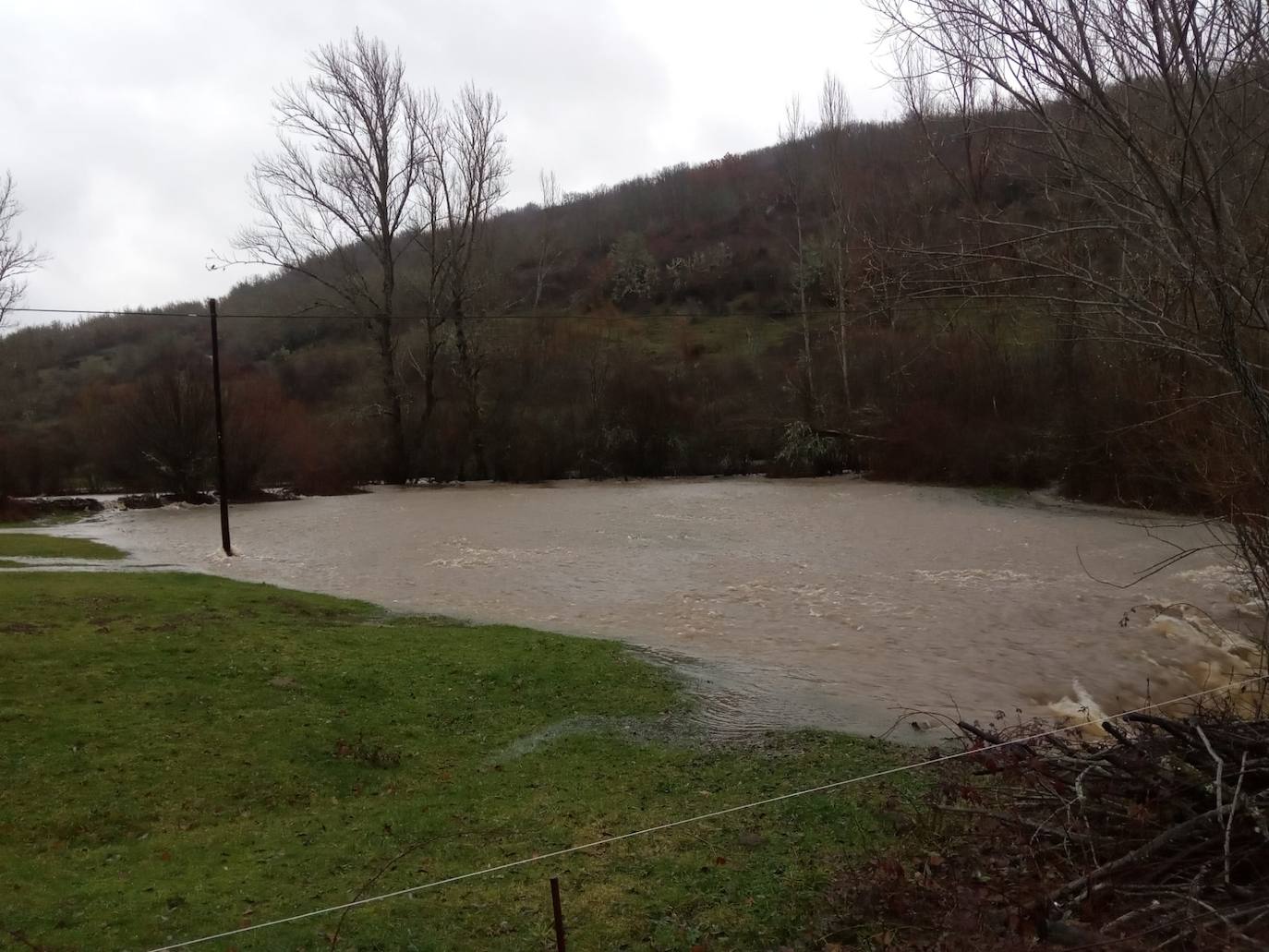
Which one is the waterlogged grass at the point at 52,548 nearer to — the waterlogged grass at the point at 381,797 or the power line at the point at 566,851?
the waterlogged grass at the point at 381,797

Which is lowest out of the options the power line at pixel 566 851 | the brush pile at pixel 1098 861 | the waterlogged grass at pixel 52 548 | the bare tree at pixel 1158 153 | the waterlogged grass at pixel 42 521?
the power line at pixel 566 851

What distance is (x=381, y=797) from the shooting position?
20.2 feet

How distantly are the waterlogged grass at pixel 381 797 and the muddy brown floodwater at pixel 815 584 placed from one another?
1.84 m

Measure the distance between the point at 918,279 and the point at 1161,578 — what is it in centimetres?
1214

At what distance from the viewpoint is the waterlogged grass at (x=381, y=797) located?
437cm

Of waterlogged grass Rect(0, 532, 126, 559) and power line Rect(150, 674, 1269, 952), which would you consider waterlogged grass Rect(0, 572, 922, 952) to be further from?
waterlogged grass Rect(0, 532, 126, 559)

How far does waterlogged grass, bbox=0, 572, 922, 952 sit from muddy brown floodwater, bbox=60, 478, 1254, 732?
1838 millimetres

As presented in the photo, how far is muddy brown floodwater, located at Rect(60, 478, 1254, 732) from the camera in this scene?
9.52m

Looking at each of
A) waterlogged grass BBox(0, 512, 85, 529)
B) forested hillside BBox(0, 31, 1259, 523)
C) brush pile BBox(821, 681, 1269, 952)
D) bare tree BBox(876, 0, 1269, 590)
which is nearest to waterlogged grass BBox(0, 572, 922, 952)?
brush pile BBox(821, 681, 1269, 952)

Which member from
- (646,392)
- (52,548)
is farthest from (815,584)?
(646,392)

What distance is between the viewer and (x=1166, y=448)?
Answer: 1444 centimetres

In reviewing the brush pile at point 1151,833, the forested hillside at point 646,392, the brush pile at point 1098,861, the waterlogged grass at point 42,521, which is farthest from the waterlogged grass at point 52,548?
the brush pile at point 1151,833

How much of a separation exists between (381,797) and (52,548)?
1788 cm

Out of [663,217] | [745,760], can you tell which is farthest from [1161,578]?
[663,217]
